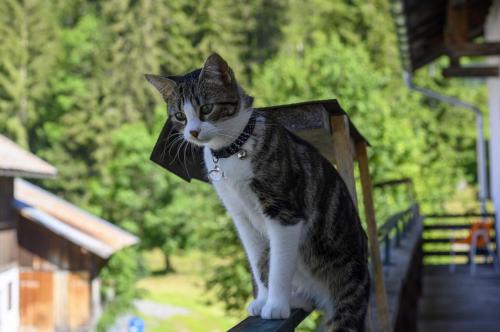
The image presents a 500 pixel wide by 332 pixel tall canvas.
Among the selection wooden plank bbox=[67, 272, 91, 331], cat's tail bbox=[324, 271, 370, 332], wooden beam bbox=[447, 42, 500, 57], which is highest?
wooden beam bbox=[447, 42, 500, 57]

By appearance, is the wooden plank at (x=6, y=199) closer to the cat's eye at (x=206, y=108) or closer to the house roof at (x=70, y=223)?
the house roof at (x=70, y=223)

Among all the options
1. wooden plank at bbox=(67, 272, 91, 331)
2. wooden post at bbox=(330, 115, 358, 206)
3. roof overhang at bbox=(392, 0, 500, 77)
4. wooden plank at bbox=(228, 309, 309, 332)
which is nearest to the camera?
wooden plank at bbox=(228, 309, 309, 332)

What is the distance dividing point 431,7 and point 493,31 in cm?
222

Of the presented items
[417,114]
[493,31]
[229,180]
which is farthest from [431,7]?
[417,114]

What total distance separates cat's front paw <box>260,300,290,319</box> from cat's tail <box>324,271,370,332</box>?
25cm

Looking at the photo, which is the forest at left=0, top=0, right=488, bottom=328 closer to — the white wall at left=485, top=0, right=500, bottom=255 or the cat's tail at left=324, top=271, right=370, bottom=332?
the white wall at left=485, top=0, right=500, bottom=255

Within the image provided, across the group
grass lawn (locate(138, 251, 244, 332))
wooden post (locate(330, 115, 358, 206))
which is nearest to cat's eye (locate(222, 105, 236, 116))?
wooden post (locate(330, 115, 358, 206))

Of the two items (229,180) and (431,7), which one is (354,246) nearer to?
(229,180)

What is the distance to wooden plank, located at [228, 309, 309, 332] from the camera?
2.00 metres

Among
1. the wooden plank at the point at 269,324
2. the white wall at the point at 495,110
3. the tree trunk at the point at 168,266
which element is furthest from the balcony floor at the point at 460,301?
the tree trunk at the point at 168,266

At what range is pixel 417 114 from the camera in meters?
30.1

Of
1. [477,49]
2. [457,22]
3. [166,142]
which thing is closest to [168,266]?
[457,22]

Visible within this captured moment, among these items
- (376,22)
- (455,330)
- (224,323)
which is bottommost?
(224,323)

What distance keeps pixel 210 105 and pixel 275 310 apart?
611mm
